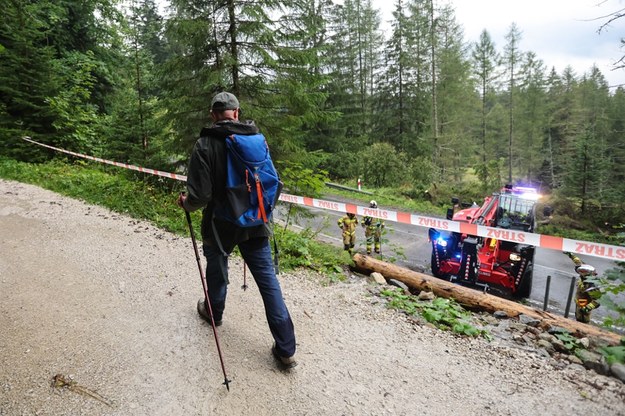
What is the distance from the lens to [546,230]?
17984mm

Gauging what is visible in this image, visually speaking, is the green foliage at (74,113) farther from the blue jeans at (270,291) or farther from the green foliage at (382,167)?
Answer: the green foliage at (382,167)

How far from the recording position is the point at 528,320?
217 inches

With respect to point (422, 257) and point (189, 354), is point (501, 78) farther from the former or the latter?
point (189, 354)

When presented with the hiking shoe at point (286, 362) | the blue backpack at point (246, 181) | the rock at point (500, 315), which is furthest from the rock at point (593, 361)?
the blue backpack at point (246, 181)

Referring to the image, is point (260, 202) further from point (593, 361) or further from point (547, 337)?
point (547, 337)

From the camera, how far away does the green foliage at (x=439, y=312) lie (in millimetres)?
4445

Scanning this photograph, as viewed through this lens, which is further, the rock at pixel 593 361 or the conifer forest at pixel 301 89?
the conifer forest at pixel 301 89

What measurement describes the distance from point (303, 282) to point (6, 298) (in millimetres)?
3831

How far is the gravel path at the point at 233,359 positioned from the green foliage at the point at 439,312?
184mm

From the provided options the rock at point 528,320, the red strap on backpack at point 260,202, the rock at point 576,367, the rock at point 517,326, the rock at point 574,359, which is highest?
the red strap on backpack at point 260,202

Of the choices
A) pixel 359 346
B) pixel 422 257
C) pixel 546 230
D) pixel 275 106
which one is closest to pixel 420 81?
pixel 546 230

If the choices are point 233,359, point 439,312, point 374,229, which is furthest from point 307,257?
point 374,229

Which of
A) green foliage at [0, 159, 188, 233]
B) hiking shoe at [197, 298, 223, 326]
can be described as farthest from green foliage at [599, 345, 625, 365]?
green foliage at [0, 159, 188, 233]

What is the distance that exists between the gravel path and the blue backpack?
4.85 feet
